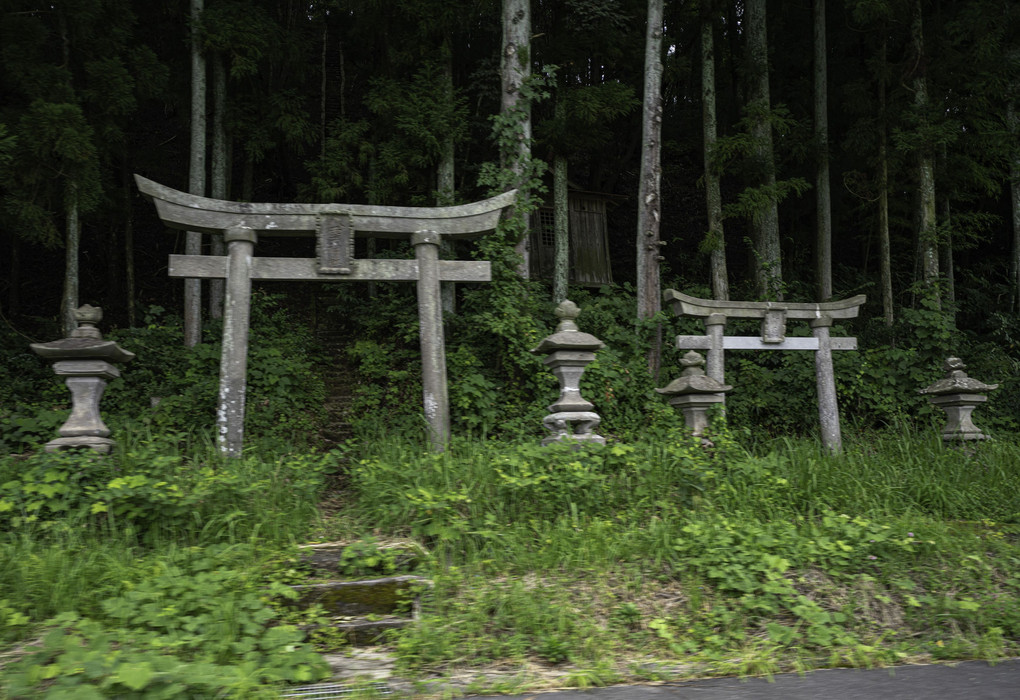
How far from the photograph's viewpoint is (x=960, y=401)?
8281 millimetres

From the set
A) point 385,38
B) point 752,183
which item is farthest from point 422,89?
point 752,183

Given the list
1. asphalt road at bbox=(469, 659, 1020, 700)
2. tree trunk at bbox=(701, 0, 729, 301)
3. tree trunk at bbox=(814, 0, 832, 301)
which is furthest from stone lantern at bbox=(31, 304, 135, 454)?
tree trunk at bbox=(814, 0, 832, 301)

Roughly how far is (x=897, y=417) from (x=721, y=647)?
8064 mm

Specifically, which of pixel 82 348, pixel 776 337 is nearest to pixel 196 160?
pixel 82 348

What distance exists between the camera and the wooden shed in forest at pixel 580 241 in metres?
16.9

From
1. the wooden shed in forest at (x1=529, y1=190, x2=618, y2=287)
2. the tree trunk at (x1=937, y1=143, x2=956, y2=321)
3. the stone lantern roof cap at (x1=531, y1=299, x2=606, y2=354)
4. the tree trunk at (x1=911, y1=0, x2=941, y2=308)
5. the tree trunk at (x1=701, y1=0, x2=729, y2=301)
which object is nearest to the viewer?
the stone lantern roof cap at (x1=531, y1=299, x2=606, y2=354)

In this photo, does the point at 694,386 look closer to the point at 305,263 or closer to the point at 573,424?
the point at 573,424

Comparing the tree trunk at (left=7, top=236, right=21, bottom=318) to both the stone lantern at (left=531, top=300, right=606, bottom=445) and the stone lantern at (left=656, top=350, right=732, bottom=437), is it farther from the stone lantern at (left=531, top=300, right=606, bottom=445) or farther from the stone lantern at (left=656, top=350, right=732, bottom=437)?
the stone lantern at (left=656, top=350, right=732, bottom=437)

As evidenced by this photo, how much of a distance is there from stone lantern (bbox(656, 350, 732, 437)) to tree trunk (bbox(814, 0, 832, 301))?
7.81 metres

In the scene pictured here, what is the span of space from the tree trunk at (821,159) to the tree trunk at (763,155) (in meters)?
1.51

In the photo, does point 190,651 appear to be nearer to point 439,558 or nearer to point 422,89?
point 439,558

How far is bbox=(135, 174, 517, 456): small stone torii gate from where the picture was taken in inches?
279

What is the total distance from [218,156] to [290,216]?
689 cm

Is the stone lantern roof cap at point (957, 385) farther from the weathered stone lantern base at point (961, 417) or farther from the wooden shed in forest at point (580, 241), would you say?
the wooden shed in forest at point (580, 241)
